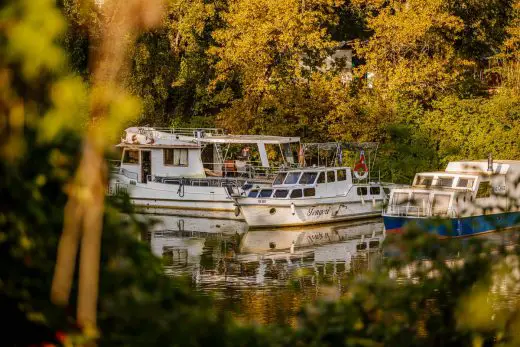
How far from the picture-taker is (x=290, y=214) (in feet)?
100

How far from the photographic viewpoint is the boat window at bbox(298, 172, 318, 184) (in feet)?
103

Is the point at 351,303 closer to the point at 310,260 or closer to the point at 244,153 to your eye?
the point at 310,260

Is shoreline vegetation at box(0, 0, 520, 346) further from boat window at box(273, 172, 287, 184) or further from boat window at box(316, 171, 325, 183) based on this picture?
boat window at box(273, 172, 287, 184)

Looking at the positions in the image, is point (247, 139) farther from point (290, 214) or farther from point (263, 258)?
point (263, 258)

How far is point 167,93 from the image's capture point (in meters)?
42.3

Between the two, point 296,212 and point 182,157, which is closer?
point 296,212

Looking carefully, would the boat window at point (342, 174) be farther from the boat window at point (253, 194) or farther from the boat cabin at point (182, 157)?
the boat cabin at point (182, 157)

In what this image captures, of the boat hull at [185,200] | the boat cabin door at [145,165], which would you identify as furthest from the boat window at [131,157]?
the boat hull at [185,200]

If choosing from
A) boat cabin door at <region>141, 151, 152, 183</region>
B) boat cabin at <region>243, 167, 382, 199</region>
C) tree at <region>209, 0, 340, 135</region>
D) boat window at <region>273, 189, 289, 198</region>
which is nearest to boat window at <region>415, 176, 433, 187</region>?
boat cabin at <region>243, 167, 382, 199</region>

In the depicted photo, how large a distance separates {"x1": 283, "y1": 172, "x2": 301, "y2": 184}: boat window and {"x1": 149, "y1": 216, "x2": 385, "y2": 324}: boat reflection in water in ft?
5.28

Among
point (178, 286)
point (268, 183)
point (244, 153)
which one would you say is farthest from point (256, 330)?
point (244, 153)

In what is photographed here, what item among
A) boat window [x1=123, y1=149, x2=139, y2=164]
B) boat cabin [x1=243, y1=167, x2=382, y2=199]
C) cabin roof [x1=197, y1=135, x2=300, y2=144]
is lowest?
boat cabin [x1=243, y1=167, x2=382, y2=199]

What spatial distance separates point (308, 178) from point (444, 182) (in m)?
4.63

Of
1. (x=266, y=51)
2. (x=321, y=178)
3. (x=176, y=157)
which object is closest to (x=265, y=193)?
(x=321, y=178)
